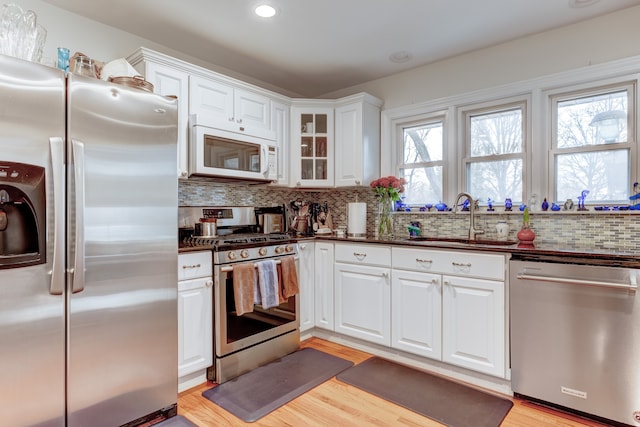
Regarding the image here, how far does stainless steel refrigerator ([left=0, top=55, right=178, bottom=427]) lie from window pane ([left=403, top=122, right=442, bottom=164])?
228 centimetres

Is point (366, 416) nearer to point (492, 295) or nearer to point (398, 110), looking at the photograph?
point (492, 295)

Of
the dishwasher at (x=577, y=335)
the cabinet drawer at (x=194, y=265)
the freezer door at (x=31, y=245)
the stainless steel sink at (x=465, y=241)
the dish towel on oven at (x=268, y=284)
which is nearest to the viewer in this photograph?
the freezer door at (x=31, y=245)

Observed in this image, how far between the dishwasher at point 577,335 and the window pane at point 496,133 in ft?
3.90

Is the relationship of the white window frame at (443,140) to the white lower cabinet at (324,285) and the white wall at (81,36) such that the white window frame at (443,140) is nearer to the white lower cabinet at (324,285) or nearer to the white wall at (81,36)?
the white lower cabinet at (324,285)

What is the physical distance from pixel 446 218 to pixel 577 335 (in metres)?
1.37

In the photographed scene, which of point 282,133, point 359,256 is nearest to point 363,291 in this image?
point 359,256

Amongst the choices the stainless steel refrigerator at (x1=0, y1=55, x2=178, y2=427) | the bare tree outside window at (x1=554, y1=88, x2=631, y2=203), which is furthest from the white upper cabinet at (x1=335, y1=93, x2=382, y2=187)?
the stainless steel refrigerator at (x1=0, y1=55, x2=178, y2=427)

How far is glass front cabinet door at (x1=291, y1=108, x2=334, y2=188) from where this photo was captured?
3.43 meters

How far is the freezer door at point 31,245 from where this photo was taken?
1466mm

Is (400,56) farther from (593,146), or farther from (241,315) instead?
(241,315)

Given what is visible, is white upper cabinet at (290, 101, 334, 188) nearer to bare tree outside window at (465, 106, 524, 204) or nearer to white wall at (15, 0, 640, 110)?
white wall at (15, 0, 640, 110)

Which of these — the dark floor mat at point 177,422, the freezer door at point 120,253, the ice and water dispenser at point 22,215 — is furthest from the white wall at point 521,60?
the dark floor mat at point 177,422

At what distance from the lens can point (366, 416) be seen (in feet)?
6.50

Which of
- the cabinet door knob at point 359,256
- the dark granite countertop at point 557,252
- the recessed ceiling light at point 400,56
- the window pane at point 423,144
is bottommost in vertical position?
the cabinet door knob at point 359,256
